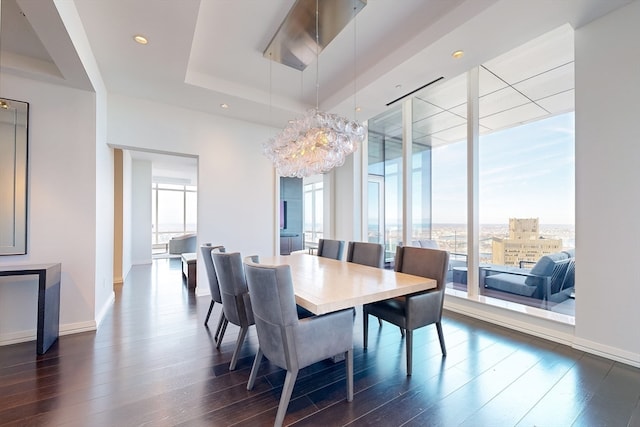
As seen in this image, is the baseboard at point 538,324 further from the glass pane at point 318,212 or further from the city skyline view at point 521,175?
the glass pane at point 318,212

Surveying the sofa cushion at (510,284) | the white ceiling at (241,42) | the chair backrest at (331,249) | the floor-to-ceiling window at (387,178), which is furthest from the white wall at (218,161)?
the sofa cushion at (510,284)

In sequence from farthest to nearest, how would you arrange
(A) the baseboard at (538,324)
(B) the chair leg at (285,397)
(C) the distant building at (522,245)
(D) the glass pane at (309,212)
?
(D) the glass pane at (309,212), (C) the distant building at (522,245), (A) the baseboard at (538,324), (B) the chair leg at (285,397)

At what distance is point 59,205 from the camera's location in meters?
2.85

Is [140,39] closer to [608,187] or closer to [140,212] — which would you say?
[608,187]

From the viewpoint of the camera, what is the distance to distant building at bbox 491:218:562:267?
3.24m

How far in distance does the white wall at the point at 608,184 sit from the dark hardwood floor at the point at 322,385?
1.23 ft

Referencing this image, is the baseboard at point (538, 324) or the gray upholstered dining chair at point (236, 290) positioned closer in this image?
the gray upholstered dining chair at point (236, 290)

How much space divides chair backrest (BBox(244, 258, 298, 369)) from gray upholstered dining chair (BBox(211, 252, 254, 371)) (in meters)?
0.53

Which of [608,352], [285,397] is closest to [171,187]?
[285,397]

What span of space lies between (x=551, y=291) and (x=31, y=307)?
5754 millimetres

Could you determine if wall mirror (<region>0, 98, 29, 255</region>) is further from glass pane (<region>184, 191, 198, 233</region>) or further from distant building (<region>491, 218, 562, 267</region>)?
glass pane (<region>184, 191, 198, 233</region>)

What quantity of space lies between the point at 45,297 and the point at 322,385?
2642mm

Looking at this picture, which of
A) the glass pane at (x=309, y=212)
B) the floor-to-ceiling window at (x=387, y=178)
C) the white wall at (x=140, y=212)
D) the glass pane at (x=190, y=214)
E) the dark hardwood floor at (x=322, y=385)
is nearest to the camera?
the dark hardwood floor at (x=322, y=385)

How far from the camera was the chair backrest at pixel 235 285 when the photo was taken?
7.18 ft
